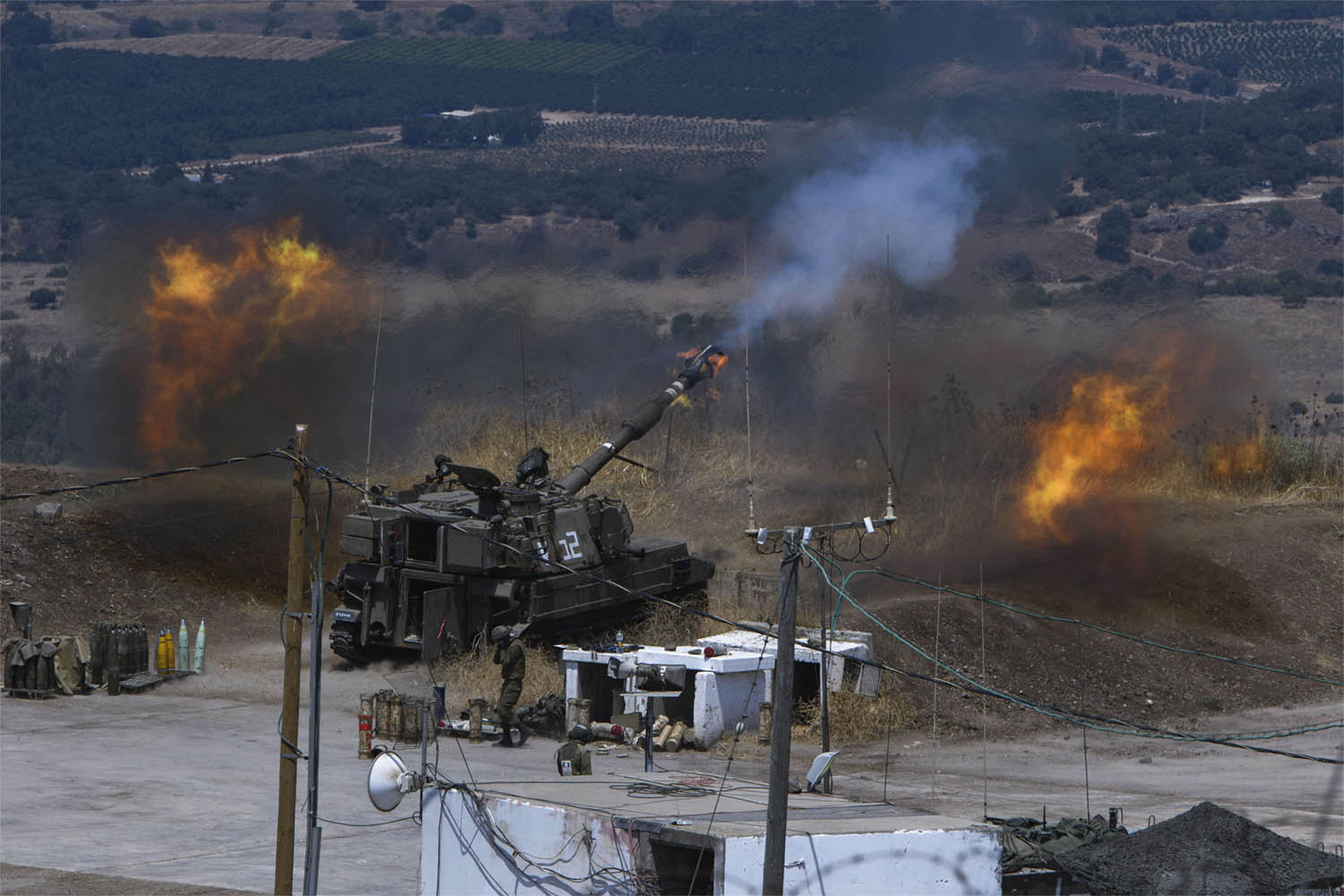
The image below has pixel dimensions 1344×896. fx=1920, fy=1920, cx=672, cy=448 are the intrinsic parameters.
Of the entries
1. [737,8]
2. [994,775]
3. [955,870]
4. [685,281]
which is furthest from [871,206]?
[737,8]

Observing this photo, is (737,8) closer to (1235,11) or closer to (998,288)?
(1235,11)

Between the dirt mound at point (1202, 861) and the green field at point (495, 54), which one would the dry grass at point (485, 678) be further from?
the green field at point (495, 54)

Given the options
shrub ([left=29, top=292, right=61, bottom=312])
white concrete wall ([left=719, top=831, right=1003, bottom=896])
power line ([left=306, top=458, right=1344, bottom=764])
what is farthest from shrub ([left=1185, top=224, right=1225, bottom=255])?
white concrete wall ([left=719, top=831, right=1003, bottom=896])

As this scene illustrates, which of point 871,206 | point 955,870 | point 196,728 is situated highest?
point 871,206

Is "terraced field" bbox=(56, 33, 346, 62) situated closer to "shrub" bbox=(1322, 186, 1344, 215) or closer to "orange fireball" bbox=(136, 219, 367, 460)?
"shrub" bbox=(1322, 186, 1344, 215)

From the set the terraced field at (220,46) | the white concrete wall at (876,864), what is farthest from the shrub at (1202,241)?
the terraced field at (220,46)

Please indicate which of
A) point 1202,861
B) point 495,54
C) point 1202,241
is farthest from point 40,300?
point 1202,861
